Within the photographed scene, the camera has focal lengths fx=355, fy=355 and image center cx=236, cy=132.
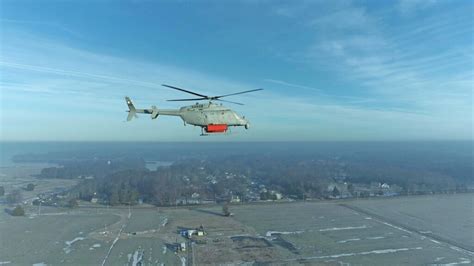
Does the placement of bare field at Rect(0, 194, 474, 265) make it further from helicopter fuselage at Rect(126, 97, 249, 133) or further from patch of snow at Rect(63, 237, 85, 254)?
helicopter fuselage at Rect(126, 97, 249, 133)

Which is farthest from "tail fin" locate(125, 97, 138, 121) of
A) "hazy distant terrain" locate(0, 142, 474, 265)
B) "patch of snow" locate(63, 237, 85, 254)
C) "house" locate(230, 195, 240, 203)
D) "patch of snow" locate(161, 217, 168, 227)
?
"house" locate(230, 195, 240, 203)

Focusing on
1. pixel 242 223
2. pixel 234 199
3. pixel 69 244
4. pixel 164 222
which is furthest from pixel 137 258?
pixel 234 199

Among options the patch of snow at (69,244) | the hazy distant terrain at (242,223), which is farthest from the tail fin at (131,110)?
the patch of snow at (69,244)

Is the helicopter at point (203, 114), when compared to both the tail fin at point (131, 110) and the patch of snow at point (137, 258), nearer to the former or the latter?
the tail fin at point (131, 110)

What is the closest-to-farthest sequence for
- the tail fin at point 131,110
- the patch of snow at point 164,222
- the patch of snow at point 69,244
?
the tail fin at point 131,110
the patch of snow at point 69,244
the patch of snow at point 164,222

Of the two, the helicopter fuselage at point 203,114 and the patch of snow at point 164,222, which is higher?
the helicopter fuselage at point 203,114

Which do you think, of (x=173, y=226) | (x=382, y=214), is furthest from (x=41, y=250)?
(x=382, y=214)

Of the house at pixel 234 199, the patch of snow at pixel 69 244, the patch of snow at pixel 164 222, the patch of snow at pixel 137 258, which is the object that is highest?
the house at pixel 234 199

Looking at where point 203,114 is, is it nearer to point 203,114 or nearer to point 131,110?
point 203,114

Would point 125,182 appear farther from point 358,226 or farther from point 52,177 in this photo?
point 358,226
